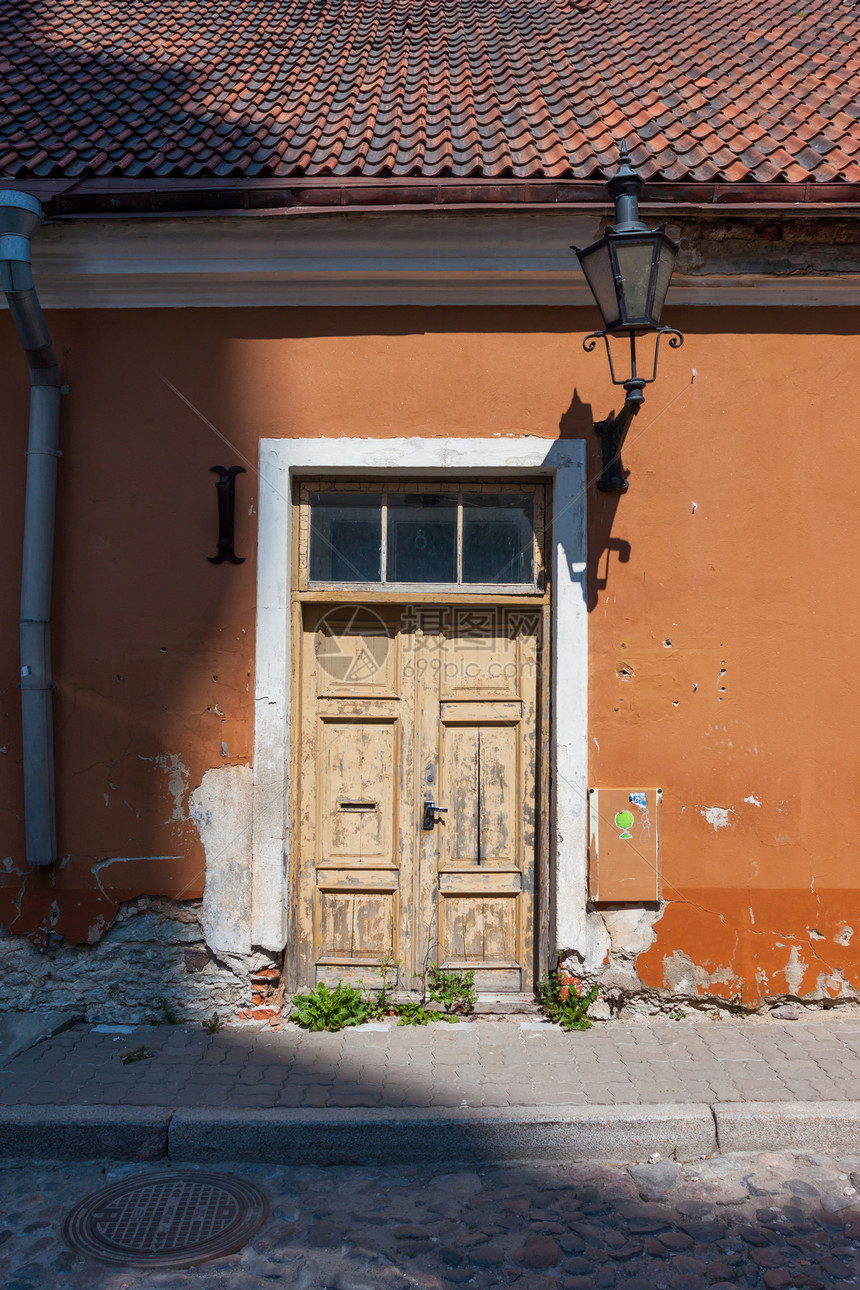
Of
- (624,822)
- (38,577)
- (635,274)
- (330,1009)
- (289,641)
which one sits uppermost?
(635,274)

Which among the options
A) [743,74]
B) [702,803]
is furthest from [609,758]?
[743,74]

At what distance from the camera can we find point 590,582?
4707 millimetres

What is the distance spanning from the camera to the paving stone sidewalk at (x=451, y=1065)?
3.76m

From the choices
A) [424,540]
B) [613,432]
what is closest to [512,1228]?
[424,540]

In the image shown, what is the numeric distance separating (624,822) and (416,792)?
1110mm

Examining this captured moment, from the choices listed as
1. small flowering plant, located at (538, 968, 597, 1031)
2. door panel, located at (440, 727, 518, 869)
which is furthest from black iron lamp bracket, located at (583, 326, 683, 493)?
small flowering plant, located at (538, 968, 597, 1031)

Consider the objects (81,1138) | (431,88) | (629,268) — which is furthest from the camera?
(431,88)

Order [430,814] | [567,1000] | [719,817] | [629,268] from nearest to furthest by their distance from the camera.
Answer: [629,268]
[567,1000]
[719,817]
[430,814]

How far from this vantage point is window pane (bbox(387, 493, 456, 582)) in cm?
489

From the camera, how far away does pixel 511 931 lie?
4852mm

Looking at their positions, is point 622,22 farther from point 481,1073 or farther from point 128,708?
point 481,1073

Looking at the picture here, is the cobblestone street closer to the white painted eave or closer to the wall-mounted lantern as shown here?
the wall-mounted lantern

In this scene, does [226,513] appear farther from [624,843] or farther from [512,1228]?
[512,1228]

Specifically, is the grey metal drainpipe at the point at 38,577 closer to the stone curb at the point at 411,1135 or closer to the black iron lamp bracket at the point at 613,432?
the stone curb at the point at 411,1135
